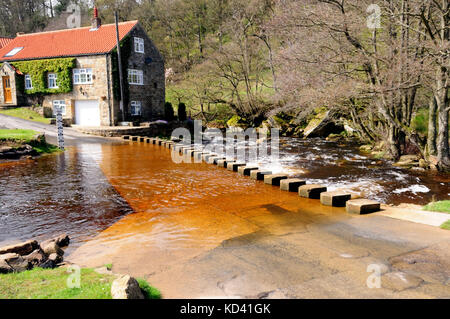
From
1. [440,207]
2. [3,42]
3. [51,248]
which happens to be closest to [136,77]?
[3,42]

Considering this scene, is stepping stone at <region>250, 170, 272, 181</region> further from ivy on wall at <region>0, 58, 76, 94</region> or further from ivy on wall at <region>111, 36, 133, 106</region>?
ivy on wall at <region>0, 58, 76, 94</region>

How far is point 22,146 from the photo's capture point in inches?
661

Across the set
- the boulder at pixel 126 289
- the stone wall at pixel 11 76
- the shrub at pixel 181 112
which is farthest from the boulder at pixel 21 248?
the stone wall at pixel 11 76

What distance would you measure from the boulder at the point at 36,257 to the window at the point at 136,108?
2803cm

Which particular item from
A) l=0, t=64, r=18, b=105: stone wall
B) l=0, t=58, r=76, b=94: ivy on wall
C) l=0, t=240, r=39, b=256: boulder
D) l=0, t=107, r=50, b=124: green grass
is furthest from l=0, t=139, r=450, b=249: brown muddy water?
l=0, t=64, r=18, b=105: stone wall

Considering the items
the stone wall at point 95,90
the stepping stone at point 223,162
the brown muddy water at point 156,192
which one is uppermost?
the stone wall at point 95,90

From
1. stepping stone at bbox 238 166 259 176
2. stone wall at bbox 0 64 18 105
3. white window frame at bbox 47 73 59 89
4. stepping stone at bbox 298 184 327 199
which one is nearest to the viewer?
stepping stone at bbox 298 184 327 199

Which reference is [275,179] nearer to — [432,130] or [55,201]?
[55,201]

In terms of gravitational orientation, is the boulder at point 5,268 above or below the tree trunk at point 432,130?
below

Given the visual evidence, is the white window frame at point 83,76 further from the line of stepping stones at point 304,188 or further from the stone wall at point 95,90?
the line of stepping stones at point 304,188

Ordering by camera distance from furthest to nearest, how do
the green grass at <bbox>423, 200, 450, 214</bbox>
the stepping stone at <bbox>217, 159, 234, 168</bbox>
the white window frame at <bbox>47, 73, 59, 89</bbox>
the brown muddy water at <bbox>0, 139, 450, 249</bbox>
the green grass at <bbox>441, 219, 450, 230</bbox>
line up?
the white window frame at <bbox>47, 73, 59, 89</bbox>
the stepping stone at <bbox>217, 159, 234, 168</bbox>
the green grass at <bbox>423, 200, 450, 214</bbox>
the brown muddy water at <bbox>0, 139, 450, 249</bbox>
the green grass at <bbox>441, 219, 450, 230</bbox>

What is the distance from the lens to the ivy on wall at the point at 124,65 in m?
30.1

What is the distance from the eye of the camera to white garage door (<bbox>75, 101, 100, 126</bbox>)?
101ft
